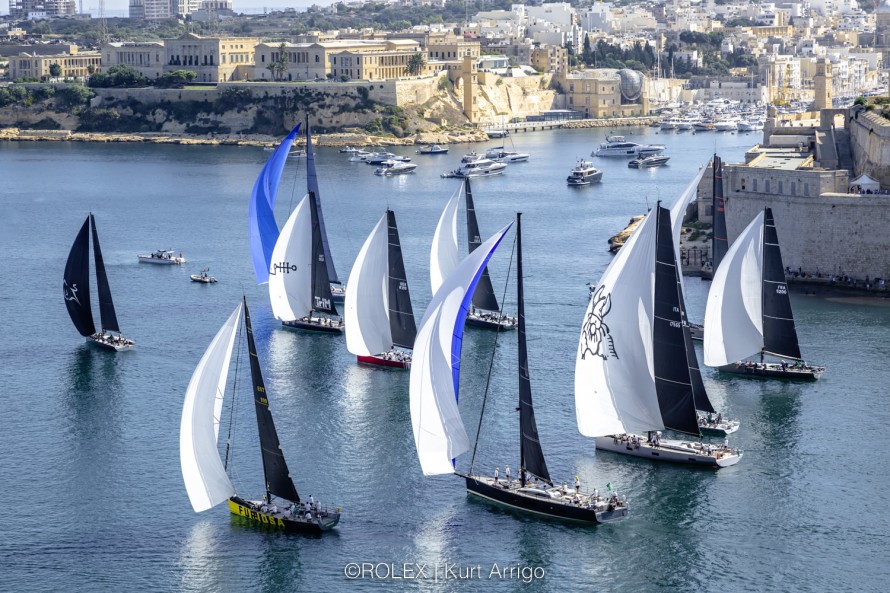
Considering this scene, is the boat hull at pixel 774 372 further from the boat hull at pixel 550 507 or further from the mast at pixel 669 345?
the boat hull at pixel 550 507

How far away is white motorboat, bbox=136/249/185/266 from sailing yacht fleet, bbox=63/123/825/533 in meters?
16.8

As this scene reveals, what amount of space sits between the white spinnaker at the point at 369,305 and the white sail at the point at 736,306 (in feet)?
24.5

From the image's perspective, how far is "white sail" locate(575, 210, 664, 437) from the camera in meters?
28.5

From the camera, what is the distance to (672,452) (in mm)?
28422

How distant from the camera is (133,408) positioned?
33344 millimetres

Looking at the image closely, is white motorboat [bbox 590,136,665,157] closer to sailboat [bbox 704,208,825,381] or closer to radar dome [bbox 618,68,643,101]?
radar dome [bbox 618,68,643,101]

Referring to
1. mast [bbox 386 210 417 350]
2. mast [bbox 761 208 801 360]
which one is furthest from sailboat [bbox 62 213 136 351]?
mast [bbox 761 208 801 360]

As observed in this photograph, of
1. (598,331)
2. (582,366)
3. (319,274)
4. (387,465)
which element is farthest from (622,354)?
(319,274)

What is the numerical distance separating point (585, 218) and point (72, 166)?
3660 cm

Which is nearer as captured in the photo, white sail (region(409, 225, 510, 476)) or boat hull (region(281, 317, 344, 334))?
white sail (region(409, 225, 510, 476))

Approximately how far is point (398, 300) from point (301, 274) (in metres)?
5.03

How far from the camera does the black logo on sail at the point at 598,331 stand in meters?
28.7

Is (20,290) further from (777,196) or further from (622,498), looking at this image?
(622,498)

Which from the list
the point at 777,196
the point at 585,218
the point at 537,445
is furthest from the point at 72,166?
the point at 537,445
